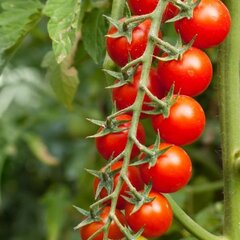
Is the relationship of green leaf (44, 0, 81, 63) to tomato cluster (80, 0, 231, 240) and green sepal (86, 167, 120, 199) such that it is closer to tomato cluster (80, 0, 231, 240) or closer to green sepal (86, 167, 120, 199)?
tomato cluster (80, 0, 231, 240)

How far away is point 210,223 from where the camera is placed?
146cm

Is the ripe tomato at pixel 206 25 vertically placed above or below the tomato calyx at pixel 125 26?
below

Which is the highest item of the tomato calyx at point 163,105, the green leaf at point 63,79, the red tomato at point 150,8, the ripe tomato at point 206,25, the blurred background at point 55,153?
the red tomato at point 150,8

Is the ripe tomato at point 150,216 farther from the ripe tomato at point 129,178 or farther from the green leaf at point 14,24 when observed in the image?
the green leaf at point 14,24

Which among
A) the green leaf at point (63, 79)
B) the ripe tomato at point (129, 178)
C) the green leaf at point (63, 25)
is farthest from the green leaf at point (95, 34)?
the ripe tomato at point (129, 178)

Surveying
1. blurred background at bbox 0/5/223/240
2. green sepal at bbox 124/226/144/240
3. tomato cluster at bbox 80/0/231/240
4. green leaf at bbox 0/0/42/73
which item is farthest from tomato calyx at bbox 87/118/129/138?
blurred background at bbox 0/5/223/240

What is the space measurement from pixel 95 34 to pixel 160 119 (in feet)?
1.16

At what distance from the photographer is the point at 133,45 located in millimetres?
875

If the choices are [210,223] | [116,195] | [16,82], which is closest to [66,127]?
[16,82]

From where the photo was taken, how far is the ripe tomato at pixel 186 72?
87 cm

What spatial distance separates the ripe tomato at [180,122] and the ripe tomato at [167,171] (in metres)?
0.01

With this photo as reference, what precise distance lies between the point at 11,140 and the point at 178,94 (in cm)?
112

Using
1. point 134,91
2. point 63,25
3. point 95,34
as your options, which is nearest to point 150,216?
point 134,91

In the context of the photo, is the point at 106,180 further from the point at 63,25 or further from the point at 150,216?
the point at 63,25
